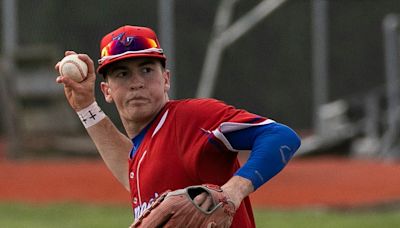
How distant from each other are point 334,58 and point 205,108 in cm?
1265

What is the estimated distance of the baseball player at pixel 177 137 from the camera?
3.91 m

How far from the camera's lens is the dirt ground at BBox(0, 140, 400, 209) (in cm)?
1255

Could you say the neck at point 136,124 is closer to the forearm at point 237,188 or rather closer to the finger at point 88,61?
the finger at point 88,61

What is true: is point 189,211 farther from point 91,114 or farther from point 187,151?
point 91,114

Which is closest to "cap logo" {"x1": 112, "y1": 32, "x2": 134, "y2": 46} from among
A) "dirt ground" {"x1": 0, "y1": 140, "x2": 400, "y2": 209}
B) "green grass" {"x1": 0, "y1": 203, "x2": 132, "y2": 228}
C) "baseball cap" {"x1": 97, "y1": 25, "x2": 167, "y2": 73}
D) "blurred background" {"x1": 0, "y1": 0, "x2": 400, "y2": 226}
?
"baseball cap" {"x1": 97, "y1": 25, "x2": 167, "y2": 73}

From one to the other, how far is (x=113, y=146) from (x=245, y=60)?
1241 centimetres

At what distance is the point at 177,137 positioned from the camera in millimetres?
4141

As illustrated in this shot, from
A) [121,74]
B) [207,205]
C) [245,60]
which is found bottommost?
[245,60]

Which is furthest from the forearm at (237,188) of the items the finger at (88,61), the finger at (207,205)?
the finger at (88,61)

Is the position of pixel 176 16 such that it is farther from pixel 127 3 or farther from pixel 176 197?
pixel 176 197

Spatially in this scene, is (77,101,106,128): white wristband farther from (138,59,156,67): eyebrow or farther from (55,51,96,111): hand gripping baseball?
(138,59,156,67): eyebrow

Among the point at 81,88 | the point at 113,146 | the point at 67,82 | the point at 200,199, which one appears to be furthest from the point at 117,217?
the point at 200,199

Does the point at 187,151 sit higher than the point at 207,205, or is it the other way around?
the point at 187,151

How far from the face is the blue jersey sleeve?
38cm
